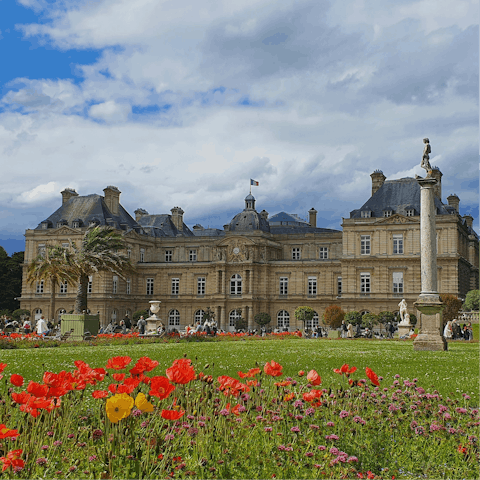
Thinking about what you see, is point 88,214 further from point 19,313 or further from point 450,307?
point 450,307

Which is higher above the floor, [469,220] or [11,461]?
[469,220]

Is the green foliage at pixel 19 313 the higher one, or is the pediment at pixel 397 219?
the pediment at pixel 397 219

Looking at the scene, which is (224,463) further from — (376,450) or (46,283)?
(46,283)

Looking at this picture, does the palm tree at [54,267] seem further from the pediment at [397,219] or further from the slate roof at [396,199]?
the slate roof at [396,199]

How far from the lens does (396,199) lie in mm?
63625

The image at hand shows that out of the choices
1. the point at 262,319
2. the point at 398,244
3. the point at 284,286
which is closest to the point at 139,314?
the point at 262,319

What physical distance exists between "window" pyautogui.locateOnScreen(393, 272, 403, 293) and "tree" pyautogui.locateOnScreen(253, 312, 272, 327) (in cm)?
1472

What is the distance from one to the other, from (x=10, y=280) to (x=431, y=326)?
221 feet

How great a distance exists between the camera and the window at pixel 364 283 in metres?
61.3

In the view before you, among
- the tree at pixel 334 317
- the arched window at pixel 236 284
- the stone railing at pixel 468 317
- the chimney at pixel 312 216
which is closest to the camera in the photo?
the stone railing at pixel 468 317

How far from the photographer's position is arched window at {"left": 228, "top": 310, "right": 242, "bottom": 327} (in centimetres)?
6850

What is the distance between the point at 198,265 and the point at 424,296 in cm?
5186

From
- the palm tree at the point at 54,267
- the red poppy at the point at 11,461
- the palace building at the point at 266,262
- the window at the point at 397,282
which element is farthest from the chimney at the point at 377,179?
the red poppy at the point at 11,461

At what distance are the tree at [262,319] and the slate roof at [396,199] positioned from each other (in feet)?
48.5
